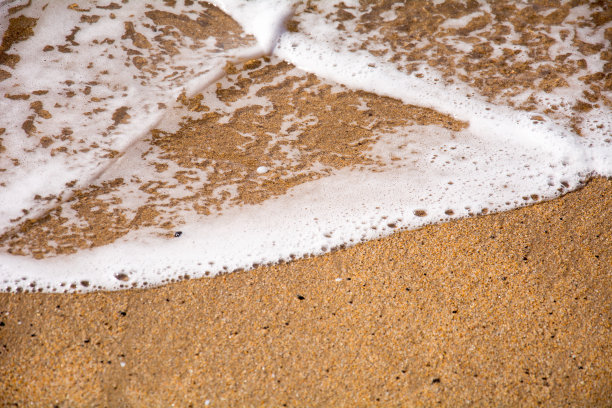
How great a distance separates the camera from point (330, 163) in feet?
8.54

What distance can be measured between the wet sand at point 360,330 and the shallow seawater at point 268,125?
15 cm

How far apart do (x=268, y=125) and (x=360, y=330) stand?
148 centimetres

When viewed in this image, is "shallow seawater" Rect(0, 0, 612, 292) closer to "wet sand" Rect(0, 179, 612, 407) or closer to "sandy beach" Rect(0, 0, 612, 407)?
"sandy beach" Rect(0, 0, 612, 407)

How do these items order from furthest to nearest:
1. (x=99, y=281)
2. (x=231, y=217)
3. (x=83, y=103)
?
(x=83, y=103), (x=231, y=217), (x=99, y=281)

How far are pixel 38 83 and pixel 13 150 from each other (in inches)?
24.0

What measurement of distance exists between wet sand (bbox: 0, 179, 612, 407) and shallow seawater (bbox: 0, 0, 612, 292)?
0.15m

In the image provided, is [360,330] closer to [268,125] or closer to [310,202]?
[310,202]

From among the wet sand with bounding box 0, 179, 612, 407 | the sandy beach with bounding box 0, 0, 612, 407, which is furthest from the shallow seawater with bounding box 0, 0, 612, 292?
the wet sand with bounding box 0, 179, 612, 407

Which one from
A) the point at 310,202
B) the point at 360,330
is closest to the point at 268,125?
the point at 310,202

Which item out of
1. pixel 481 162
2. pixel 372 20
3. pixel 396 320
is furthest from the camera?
pixel 372 20

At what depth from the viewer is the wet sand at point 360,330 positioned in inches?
70.7

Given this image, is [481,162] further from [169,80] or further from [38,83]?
[38,83]

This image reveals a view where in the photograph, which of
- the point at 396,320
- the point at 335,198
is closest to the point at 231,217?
the point at 335,198

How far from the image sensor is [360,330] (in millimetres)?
1936
